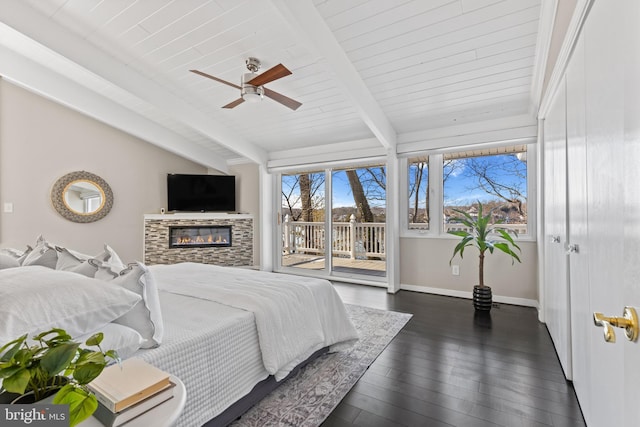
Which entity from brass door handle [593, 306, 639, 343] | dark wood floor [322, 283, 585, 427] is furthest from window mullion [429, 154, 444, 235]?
brass door handle [593, 306, 639, 343]

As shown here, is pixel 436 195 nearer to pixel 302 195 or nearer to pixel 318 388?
pixel 302 195

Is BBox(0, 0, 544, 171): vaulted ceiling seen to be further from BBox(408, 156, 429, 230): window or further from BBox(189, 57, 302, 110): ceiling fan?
BBox(408, 156, 429, 230): window

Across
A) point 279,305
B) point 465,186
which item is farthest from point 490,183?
point 279,305

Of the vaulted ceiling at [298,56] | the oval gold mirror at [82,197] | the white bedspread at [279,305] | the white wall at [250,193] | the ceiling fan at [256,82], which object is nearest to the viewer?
the white bedspread at [279,305]

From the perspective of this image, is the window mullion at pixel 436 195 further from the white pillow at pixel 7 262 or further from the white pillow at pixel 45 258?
the white pillow at pixel 7 262

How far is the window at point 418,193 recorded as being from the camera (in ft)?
14.1

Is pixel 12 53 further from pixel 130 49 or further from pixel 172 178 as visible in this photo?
pixel 172 178

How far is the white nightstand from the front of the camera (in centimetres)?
68

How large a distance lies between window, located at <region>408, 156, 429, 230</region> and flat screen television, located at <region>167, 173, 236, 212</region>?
3.40 metres

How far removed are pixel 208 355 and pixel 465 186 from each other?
3802 mm

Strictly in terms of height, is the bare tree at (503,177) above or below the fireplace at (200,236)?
above

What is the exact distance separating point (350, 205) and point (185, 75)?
3150 millimetres

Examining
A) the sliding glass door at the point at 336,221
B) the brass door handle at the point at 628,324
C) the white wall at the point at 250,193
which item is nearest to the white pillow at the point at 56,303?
Result: the brass door handle at the point at 628,324

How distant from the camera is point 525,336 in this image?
2.69 m
